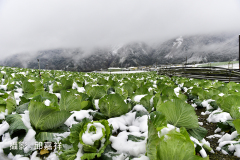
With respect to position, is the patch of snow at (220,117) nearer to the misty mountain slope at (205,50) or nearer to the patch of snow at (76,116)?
the patch of snow at (76,116)

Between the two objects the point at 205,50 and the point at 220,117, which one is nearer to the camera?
the point at 220,117

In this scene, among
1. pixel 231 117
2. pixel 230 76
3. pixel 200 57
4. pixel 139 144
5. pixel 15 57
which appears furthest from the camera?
pixel 15 57

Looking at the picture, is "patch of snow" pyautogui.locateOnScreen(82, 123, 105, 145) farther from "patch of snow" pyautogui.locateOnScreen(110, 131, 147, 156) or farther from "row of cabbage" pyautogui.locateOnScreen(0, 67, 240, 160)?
"patch of snow" pyautogui.locateOnScreen(110, 131, 147, 156)

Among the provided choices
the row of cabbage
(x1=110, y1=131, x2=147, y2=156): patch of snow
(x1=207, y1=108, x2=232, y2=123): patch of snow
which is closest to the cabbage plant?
the row of cabbage

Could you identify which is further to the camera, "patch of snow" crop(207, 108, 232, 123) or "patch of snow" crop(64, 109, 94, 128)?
"patch of snow" crop(207, 108, 232, 123)

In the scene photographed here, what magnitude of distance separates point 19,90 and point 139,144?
7.71 feet

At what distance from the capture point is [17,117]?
1.12 metres

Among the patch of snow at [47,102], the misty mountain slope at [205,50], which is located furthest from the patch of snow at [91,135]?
the misty mountain slope at [205,50]

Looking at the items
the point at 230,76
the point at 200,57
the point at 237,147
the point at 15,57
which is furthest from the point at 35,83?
the point at 15,57

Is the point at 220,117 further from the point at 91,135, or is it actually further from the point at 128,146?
the point at 91,135

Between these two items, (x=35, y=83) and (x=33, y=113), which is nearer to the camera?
(x=33, y=113)

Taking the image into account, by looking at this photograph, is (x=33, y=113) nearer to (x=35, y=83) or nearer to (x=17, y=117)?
(x=17, y=117)

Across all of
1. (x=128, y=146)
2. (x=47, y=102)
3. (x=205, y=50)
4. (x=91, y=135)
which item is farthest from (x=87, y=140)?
Result: (x=205, y=50)

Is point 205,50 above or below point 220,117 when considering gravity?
above
